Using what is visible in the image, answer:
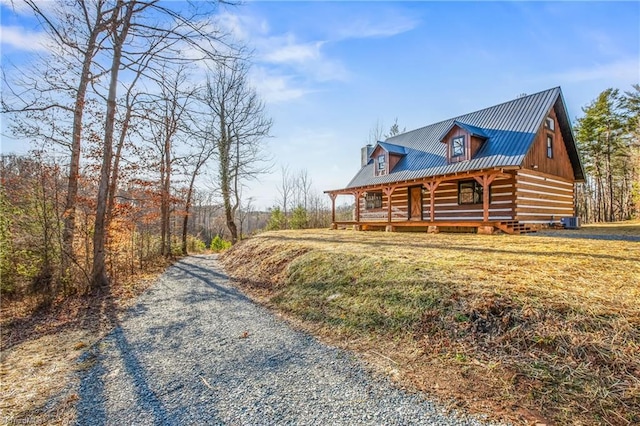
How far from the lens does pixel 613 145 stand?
1062 inches

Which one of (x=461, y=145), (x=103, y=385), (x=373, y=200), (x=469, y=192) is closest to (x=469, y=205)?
(x=469, y=192)

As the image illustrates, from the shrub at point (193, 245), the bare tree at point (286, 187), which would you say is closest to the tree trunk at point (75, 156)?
the shrub at point (193, 245)

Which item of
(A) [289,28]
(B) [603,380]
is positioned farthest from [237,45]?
(B) [603,380]

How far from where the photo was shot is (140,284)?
8828 mm

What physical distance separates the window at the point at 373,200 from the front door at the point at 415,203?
89.3 inches

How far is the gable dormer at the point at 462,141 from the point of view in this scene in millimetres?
13578

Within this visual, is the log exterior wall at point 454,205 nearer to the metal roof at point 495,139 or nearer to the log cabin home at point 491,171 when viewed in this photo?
the log cabin home at point 491,171

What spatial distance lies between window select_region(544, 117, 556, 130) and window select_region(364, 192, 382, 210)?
28.3ft

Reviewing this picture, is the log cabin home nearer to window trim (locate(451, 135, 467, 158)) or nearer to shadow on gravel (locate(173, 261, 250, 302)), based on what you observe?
window trim (locate(451, 135, 467, 158))

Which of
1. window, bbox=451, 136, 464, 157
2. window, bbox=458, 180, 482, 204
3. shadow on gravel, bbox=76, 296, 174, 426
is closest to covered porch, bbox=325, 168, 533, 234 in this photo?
window, bbox=458, 180, 482, 204

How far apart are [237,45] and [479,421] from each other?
7807mm

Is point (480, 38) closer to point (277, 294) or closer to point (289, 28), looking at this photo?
point (289, 28)

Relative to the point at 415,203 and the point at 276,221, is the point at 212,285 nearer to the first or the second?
the point at 415,203

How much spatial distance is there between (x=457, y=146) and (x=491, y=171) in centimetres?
318
